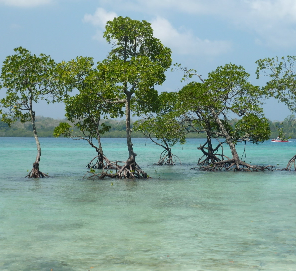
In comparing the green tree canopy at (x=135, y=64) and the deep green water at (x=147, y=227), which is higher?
the green tree canopy at (x=135, y=64)

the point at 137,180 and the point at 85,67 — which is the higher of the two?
the point at 85,67

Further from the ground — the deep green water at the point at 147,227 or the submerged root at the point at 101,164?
the submerged root at the point at 101,164

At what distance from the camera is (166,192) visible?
61.3 ft

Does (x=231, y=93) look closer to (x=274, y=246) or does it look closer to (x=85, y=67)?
(x=85, y=67)

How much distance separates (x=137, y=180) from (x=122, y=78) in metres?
4.99

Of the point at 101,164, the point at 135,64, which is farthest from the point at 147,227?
the point at 101,164

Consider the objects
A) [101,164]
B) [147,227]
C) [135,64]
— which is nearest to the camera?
[147,227]

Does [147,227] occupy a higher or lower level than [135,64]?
lower

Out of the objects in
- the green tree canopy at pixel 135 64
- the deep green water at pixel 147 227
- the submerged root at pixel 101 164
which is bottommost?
the deep green water at pixel 147 227

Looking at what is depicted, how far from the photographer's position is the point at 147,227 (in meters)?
11.8

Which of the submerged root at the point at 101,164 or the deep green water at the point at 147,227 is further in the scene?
the submerged root at the point at 101,164

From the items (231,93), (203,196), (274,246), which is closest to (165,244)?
(274,246)

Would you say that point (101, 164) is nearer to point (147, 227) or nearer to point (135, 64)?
point (135, 64)

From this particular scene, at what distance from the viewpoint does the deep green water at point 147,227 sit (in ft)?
28.7
